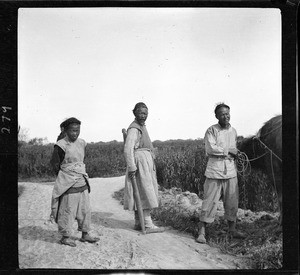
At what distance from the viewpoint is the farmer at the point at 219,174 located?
4.41 meters

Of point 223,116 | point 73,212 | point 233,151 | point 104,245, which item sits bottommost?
point 104,245

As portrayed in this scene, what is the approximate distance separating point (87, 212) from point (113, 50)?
1455mm

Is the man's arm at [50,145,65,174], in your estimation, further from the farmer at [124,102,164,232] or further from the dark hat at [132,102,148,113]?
the dark hat at [132,102,148,113]

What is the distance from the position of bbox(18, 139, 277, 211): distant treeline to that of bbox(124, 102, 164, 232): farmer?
0.22 feet

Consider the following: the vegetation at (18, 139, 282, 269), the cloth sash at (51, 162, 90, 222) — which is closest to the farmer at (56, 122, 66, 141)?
the vegetation at (18, 139, 282, 269)

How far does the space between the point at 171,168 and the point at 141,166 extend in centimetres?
28

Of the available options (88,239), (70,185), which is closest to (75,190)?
(70,185)

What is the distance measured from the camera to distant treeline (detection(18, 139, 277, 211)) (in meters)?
4.37

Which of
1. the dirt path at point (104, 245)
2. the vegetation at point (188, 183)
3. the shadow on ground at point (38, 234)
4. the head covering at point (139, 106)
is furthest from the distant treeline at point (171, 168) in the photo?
the shadow on ground at point (38, 234)

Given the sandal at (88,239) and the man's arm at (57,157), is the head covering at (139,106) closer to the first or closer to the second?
the man's arm at (57,157)

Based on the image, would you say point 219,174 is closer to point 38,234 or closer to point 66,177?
point 66,177

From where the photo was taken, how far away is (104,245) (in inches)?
172
